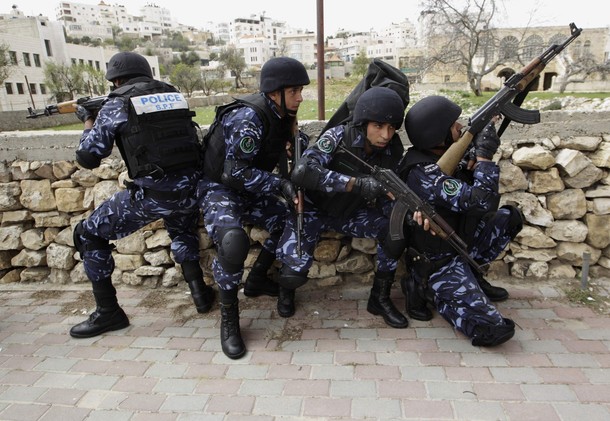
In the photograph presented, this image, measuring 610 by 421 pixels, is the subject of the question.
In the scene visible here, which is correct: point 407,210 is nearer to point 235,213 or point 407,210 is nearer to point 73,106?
point 235,213

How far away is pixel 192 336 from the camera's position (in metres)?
3.16

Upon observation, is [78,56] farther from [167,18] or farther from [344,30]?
[167,18]

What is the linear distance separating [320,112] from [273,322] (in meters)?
2.11

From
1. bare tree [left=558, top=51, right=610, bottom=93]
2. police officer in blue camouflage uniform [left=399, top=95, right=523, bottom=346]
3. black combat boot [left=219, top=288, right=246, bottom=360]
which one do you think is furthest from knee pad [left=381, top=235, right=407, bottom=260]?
bare tree [left=558, top=51, right=610, bottom=93]

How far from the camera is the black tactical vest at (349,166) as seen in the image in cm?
309

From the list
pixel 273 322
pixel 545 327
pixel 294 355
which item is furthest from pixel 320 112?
pixel 545 327

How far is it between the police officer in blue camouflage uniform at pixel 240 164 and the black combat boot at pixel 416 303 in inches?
A: 42.9

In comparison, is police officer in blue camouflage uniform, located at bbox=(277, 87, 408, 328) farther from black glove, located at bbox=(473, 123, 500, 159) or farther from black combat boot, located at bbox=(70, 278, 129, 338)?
black combat boot, located at bbox=(70, 278, 129, 338)

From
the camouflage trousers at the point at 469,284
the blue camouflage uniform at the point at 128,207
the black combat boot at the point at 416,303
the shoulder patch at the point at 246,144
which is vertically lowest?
the black combat boot at the point at 416,303

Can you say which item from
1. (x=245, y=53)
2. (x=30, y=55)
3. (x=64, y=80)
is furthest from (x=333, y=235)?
(x=245, y=53)

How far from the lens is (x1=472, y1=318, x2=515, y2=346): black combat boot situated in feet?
8.93

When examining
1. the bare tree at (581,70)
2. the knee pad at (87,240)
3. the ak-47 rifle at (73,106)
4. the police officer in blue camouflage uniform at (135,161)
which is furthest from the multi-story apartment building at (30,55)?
the police officer in blue camouflage uniform at (135,161)

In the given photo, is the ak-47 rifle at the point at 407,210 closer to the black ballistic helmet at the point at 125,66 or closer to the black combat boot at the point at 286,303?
the black combat boot at the point at 286,303

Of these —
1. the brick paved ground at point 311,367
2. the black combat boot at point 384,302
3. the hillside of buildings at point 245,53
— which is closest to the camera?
the brick paved ground at point 311,367
